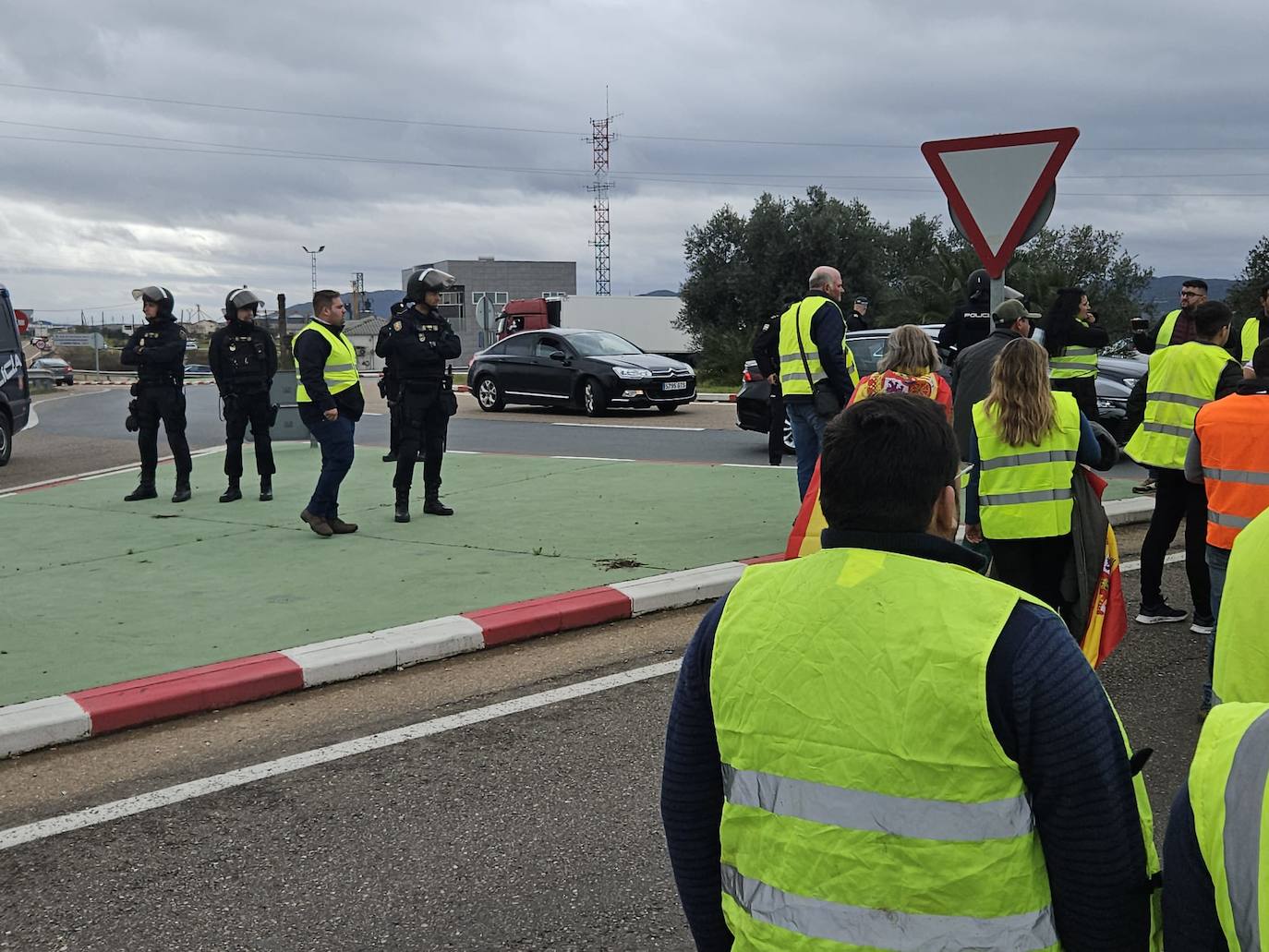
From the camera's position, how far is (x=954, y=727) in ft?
5.65

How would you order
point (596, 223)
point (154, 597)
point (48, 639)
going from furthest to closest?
point (596, 223) < point (154, 597) < point (48, 639)

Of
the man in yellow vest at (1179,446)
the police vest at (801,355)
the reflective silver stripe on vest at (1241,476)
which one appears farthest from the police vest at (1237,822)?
the police vest at (801,355)

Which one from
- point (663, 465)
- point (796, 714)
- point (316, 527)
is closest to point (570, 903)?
point (796, 714)

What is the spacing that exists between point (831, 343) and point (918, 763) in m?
7.02

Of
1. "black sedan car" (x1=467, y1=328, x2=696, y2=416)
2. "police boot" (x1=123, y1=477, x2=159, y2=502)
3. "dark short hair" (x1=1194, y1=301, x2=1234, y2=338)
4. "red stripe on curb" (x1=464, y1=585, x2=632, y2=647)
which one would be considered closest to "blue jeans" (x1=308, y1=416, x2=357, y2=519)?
"red stripe on curb" (x1=464, y1=585, x2=632, y2=647)

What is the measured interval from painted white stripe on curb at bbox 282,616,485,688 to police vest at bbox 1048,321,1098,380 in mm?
5998

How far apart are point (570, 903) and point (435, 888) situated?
0.43 metres

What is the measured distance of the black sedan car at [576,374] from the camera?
876 inches

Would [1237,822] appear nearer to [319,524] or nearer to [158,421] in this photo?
[319,524]

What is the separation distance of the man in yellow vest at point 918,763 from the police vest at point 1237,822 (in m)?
0.22

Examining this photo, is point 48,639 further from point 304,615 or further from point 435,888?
point 435,888

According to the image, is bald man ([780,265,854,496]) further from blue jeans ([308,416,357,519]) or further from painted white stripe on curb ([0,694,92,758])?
painted white stripe on curb ([0,694,92,758])

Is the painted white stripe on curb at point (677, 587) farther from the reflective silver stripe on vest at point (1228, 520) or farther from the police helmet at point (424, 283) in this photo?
the police helmet at point (424, 283)

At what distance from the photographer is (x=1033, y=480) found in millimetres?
5301
